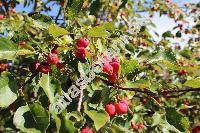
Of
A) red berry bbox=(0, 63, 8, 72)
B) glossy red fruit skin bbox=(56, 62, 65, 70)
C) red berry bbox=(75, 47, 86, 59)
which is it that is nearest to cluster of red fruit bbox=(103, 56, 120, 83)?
red berry bbox=(75, 47, 86, 59)

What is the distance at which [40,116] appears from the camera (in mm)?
1548

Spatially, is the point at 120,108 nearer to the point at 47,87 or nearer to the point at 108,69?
the point at 108,69

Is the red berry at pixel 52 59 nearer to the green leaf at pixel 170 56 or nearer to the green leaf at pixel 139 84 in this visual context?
the green leaf at pixel 139 84

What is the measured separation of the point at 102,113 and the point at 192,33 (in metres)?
5.74

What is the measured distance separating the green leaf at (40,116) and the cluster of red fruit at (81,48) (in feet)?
1.29

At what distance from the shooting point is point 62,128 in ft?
4.99

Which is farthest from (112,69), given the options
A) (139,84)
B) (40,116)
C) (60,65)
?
(40,116)

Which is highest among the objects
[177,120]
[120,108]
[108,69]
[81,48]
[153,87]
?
[81,48]

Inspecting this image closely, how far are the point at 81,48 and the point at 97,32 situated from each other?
134mm

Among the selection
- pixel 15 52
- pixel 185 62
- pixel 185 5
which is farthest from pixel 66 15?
pixel 185 5

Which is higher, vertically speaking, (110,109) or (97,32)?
(97,32)

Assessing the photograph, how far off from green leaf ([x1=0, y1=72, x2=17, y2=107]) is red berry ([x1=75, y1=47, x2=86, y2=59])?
1.20 ft

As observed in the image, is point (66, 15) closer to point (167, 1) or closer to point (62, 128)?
point (62, 128)

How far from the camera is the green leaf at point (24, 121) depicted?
1.50 meters
